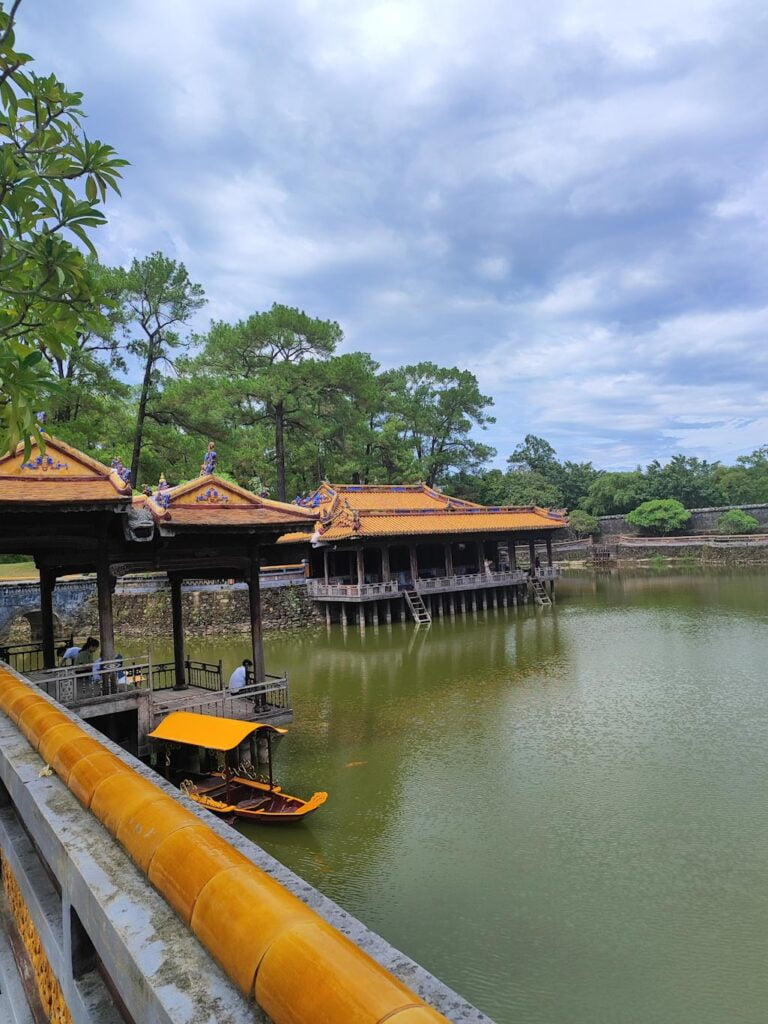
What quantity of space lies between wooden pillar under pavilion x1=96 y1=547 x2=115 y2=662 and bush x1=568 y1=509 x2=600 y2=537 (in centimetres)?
4604

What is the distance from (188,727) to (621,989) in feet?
17.7

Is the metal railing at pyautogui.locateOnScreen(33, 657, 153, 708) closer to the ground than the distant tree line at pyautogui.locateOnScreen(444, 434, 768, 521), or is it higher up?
closer to the ground

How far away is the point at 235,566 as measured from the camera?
10516 millimetres

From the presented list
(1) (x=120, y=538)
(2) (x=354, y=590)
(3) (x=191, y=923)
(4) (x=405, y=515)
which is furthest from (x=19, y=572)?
(3) (x=191, y=923)

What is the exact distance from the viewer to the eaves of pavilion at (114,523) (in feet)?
27.0

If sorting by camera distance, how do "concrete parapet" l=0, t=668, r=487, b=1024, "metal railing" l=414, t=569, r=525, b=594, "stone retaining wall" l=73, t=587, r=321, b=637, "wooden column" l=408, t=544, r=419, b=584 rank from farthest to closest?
"wooden column" l=408, t=544, r=419, b=584, "metal railing" l=414, t=569, r=525, b=594, "stone retaining wall" l=73, t=587, r=321, b=637, "concrete parapet" l=0, t=668, r=487, b=1024

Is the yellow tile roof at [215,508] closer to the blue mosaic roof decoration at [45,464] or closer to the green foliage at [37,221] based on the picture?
the blue mosaic roof decoration at [45,464]

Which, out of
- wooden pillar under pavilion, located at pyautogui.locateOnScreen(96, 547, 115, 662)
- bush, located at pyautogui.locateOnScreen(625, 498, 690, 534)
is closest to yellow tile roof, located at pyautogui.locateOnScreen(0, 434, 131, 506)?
wooden pillar under pavilion, located at pyautogui.locateOnScreen(96, 547, 115, 662)

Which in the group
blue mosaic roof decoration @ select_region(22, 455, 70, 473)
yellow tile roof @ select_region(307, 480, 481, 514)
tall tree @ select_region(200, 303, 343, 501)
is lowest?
blue mosaic roof decoration @ select_region(22, 455, 70, 473)

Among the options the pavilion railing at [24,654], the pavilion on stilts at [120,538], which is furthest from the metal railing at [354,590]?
the pavilion on stilts at [120,538]

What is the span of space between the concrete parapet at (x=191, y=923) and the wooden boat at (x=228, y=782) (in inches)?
193

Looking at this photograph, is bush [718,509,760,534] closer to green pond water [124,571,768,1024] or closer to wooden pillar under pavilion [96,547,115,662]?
green pond water [124,571,768,1024]

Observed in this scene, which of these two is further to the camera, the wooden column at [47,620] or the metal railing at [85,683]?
the wooden column at [47,620]

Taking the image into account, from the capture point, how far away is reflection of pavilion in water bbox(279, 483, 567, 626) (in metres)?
24.2
